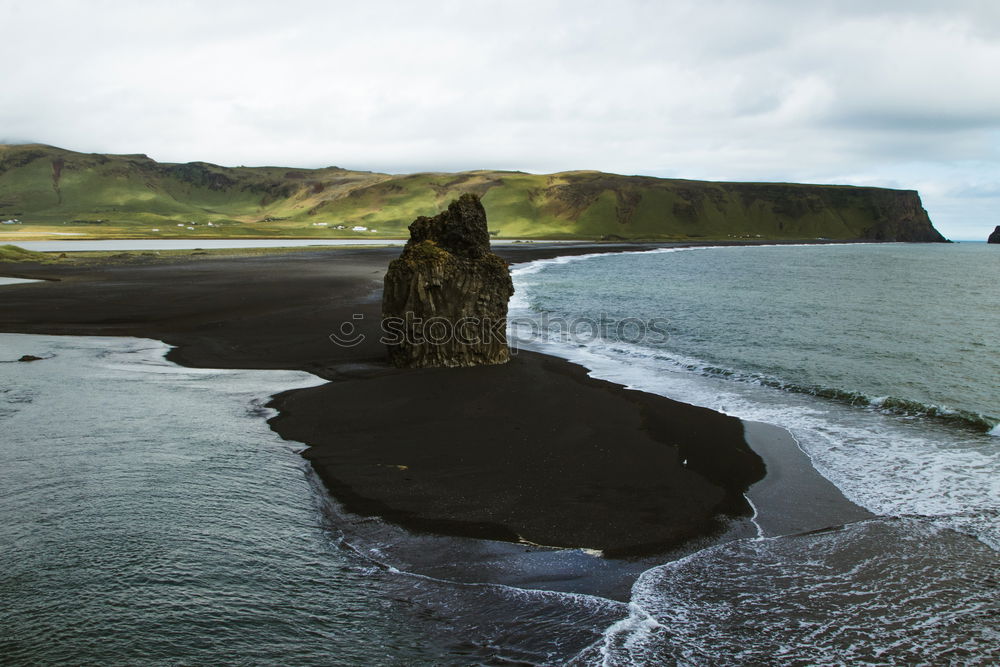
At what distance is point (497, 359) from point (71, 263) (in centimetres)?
5128

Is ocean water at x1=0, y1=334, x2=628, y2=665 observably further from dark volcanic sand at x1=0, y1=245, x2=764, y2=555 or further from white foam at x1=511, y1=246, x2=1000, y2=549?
white foam at x1=511, y1=246, x2=1000, y2=549

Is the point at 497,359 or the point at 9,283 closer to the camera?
the point at 497,359

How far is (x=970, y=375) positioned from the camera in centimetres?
1770

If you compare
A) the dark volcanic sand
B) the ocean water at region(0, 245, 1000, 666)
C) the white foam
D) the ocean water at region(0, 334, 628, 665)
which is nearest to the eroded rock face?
the dark volcanic sand

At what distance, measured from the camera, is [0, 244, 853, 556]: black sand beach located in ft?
25.7

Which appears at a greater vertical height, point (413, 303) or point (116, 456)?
point (413, 303)

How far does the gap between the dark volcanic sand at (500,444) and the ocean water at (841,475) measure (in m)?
1.15

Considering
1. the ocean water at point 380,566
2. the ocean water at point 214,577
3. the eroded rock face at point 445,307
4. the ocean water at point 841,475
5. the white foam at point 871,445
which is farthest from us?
the eroded rock face at point 445,307

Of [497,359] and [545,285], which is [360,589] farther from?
[545,285]

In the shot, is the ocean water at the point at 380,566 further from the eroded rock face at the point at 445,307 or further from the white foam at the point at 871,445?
the eroded rock face at the point at 445,307

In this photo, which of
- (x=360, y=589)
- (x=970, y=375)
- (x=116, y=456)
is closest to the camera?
(x=360, y=589)

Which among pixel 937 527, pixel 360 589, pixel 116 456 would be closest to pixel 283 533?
pixel 360 589

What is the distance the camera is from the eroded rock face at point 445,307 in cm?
1614

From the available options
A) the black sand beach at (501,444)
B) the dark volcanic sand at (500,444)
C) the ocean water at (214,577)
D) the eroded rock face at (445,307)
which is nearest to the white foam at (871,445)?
the black sand beach at (501,444)
